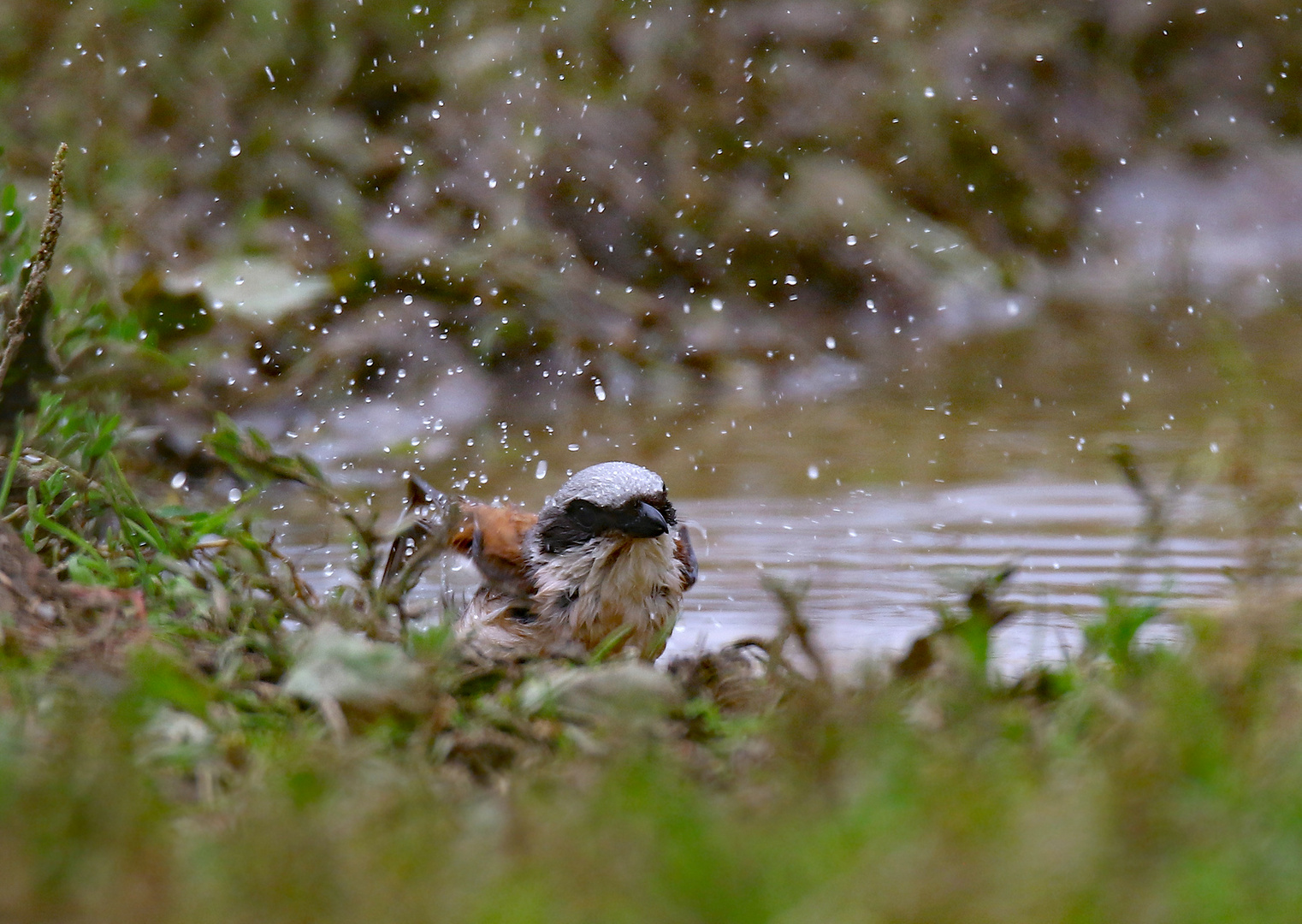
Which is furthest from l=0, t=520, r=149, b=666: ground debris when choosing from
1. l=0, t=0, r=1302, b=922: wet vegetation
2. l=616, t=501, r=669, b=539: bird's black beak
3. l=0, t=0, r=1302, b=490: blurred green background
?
l=0, t=0, r=1302, b=490: blurred green background

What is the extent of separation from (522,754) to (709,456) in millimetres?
3893

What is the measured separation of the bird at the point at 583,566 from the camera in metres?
3.93

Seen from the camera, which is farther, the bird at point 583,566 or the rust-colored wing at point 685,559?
the rust-colored wing at point 685,559

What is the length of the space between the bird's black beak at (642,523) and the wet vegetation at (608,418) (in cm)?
42

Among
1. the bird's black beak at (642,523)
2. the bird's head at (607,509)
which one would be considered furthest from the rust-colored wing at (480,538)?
the bird's black beak at (642,523)

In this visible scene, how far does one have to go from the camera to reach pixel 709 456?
622 cm

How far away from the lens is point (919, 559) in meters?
4.59

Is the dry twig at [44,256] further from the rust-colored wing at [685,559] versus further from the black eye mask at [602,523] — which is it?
the rust-colored wing at [685,559]

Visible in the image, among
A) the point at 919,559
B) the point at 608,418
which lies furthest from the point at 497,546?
the point at 608,418

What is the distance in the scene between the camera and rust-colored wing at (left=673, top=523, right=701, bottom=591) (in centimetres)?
421

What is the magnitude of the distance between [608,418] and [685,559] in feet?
9.01

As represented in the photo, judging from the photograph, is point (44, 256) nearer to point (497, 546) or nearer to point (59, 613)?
point (59, 613)

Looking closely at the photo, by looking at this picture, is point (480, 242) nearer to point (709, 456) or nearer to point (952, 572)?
point (709, 456)

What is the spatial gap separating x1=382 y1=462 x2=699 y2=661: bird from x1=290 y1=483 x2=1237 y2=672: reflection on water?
15cm
